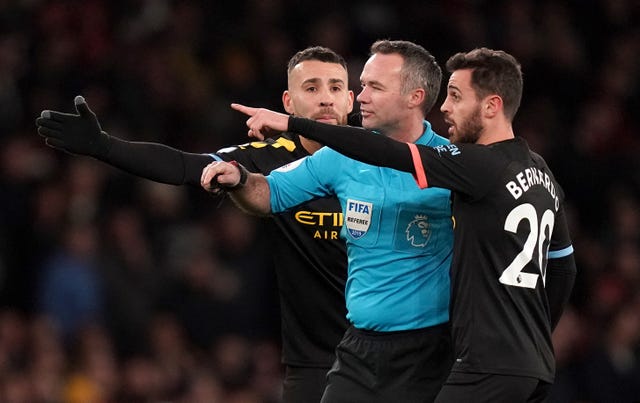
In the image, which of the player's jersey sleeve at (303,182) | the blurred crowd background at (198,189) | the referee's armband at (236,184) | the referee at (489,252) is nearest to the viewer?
the referee at (489,252)

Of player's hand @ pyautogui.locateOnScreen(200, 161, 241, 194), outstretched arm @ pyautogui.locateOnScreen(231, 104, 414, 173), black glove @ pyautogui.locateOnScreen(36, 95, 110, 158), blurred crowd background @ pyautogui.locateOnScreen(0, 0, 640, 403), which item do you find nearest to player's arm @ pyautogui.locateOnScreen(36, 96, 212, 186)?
black glove @ pyautogui.locateOnScreen(36, 95, 110, 158)

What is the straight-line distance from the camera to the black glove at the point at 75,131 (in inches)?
201

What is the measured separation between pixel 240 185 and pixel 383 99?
67cm

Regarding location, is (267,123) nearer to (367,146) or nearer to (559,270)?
(367,146)

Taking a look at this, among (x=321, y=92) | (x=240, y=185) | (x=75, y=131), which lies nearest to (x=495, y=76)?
(x=240, y=185)

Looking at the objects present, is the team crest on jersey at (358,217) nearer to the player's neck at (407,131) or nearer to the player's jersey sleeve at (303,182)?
the player's jersey sleeve at (303,182)

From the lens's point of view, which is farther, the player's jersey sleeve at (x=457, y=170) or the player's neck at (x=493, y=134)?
the player's neck at (x=493, y=134)

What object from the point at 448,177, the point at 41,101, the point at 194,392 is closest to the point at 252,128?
the point at 448,177

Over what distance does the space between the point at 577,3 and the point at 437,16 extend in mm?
1450

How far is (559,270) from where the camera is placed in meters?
5.38

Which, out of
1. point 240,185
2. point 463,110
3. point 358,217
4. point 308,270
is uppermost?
point 463,110

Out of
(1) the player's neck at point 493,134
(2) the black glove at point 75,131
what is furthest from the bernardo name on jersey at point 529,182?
(2) the black glove at point 75,131

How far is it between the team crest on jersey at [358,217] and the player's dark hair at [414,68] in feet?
1.63

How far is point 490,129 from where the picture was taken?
498cm
